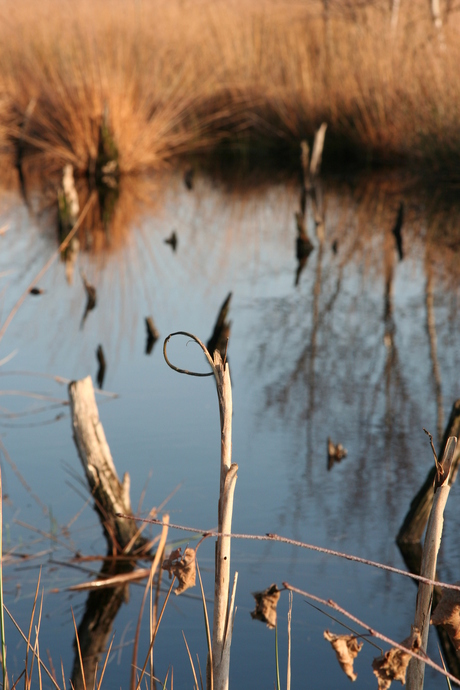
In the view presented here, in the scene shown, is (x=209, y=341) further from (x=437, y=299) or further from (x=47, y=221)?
(x=47, y=221)

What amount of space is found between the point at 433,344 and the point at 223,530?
3574 mm

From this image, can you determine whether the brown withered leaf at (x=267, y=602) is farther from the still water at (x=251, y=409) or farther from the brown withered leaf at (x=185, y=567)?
the still water at (x=251, y=409)

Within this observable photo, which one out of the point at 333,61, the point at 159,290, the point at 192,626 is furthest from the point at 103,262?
the point at 333,61

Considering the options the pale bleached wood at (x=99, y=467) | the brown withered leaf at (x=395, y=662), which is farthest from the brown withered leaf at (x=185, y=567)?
the pale bleached wood at (x=99, y=467)

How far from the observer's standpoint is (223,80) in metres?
11.2

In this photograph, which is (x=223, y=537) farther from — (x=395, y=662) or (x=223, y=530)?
(x=395, y=662)

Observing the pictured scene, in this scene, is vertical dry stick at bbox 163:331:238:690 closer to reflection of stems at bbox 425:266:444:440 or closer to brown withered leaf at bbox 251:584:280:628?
brown withered leaf at bbox 251:584:280:628

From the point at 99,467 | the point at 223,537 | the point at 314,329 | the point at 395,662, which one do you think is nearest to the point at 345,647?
the point at 395,662

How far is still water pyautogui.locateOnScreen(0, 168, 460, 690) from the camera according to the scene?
218cm

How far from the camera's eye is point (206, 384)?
379 centimetres

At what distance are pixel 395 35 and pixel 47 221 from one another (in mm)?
4854

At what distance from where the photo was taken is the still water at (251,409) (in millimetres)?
2184

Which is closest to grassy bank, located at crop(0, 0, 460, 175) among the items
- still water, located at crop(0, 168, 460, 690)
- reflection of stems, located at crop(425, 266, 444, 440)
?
still water, located at crop(0, 168, 460, 690)

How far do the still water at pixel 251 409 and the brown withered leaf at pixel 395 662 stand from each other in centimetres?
115
